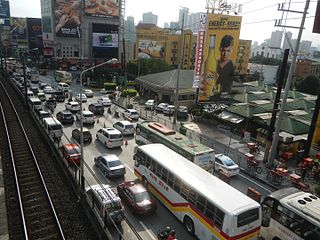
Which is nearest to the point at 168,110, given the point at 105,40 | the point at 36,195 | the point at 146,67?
the point at 36,195

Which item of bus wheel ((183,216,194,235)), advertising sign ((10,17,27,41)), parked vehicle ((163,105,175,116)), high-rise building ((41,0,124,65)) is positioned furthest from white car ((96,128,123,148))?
advertising sign ((10,17,27,41))

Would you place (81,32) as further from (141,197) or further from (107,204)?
(107,204)

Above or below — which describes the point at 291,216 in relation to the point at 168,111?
above

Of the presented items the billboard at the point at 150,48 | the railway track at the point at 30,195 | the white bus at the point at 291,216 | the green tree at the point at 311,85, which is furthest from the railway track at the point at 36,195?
the green tree at the point at 311,85

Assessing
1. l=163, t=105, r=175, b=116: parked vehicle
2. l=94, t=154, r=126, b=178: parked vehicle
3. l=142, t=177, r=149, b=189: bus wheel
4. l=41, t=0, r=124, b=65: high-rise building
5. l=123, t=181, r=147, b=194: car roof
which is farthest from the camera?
l=41, t=0, r=124, b=65: high-rise building

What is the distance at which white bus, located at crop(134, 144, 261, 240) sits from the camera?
12867 millimetres

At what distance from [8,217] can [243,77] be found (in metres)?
95.2

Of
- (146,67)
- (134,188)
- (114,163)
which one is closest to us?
(134,188)

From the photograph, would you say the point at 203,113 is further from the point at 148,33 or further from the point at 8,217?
the point at 148,33

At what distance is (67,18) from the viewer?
8900 cm

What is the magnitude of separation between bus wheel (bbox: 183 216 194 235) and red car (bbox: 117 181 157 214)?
220cm

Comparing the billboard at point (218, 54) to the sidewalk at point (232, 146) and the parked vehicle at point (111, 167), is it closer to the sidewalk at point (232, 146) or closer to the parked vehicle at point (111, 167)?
the sidewalk at point (232, 146)

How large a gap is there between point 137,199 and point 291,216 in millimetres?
8738

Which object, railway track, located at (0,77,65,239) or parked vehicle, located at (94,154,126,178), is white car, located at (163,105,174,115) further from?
parked vehicle, located at (94,154,126,178)
